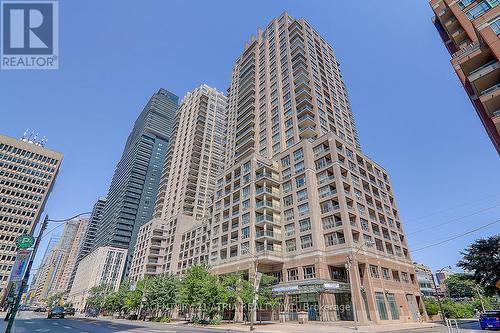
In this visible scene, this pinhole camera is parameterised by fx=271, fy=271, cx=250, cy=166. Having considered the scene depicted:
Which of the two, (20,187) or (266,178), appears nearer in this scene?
(266,178)

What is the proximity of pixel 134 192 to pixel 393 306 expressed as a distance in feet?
517

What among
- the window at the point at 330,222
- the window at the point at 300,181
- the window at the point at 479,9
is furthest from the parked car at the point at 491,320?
the window at the point at 479,9

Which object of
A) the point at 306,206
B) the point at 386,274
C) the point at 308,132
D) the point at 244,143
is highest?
the point at 244,143

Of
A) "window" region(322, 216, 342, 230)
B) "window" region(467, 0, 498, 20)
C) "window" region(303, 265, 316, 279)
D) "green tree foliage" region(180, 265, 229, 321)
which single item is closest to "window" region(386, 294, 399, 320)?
"window" region(303, 265, 316, 279)

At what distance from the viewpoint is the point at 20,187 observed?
116688mm

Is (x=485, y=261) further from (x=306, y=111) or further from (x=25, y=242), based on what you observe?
(x=25, y=242)

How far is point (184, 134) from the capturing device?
125188 mm

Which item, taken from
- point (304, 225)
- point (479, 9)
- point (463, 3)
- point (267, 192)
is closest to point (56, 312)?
point (267, 192)

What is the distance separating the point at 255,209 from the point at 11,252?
109822 millimetres

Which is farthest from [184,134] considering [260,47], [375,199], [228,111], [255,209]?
[375,199]

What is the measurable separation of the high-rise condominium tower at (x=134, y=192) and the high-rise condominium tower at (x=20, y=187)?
4273 centimetres

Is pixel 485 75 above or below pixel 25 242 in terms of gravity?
above

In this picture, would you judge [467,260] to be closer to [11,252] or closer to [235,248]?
[235,248]

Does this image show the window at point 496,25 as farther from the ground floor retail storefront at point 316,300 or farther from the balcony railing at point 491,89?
the ground floor retail storefront at point 316,300
